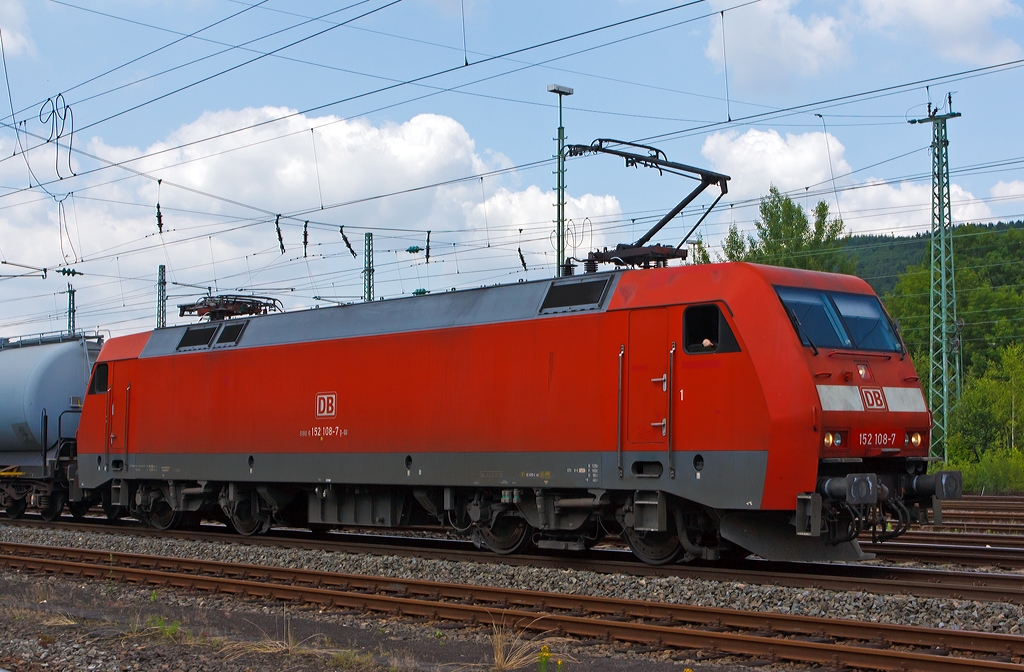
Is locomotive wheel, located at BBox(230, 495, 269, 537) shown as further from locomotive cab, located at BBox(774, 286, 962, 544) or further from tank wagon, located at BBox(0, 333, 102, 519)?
locomotive cab, located at BBox(774, 286, 962, 544)

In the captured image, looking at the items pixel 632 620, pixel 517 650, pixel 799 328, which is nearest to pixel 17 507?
pixel 632 620

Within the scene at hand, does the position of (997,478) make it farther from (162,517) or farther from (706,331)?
(162,517)

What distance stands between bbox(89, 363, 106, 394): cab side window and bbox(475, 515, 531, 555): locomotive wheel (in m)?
10.4

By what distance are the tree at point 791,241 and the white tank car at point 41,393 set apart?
92.6 ft

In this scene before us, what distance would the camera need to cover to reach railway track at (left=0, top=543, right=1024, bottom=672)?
8523 mm

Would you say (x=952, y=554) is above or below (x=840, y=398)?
below

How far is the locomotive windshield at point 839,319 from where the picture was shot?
1223 centimetres

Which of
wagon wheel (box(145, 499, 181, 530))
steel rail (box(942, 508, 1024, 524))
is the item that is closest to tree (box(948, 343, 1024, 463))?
steel rail (box(942, 508, 1024, 524))

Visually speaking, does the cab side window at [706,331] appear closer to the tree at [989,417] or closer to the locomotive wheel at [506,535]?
the locomotive wheel at [506,535]

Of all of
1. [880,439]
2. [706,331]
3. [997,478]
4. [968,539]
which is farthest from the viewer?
[997,478]

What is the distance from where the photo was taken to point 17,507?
24.7 m

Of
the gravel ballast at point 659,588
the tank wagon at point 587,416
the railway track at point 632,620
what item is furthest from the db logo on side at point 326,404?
the railway track at point 632,620

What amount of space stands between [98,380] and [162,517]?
10.8ft

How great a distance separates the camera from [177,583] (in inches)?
547
